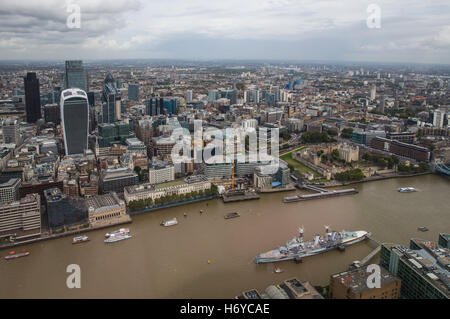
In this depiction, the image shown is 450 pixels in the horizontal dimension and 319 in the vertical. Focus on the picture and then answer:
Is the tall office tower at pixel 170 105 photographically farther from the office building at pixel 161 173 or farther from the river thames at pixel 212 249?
the river thames at pixel 212 249

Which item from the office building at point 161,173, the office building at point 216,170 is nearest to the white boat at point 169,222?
the office building at point 161,173

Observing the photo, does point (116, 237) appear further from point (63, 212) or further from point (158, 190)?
point (158, 190)

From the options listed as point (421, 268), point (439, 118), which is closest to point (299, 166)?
point (421, 268)

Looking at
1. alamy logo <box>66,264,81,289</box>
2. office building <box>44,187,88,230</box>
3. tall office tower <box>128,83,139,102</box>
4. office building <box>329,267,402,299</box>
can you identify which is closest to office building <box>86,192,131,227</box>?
office building <box>44,187,88,230</box>

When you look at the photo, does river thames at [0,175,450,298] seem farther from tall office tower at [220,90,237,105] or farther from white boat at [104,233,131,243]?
tall office tower at [220,90,237,105]
